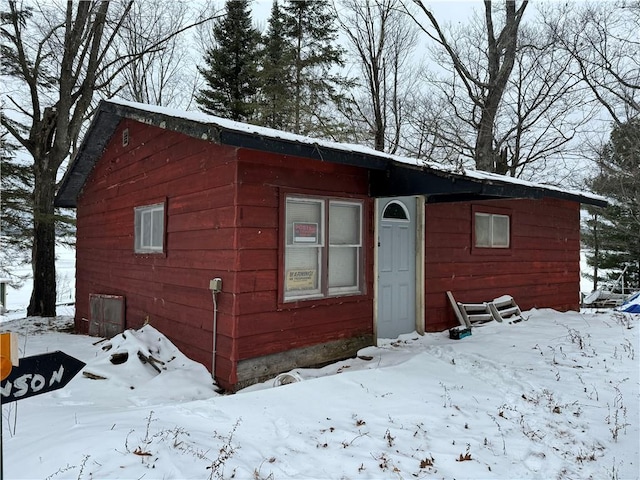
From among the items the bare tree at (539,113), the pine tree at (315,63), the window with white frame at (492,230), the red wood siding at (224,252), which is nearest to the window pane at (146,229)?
the red wood siding at (224,252)

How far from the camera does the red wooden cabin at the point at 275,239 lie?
17.0 feet

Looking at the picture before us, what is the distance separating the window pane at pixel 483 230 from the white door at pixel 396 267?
6.03 feet

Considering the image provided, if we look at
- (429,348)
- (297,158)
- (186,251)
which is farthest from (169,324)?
(429,348)

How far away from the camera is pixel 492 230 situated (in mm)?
8703

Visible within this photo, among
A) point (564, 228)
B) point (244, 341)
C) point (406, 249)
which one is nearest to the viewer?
point (244, 341)

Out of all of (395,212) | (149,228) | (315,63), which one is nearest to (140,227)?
(149,228)

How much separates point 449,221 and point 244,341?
4.63m

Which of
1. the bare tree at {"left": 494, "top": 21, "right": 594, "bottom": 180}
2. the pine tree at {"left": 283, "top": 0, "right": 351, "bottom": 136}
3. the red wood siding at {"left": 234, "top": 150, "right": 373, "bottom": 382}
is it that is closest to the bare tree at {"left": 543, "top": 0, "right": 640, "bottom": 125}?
the bare tree at {"left": 494, "top": 21, "right": 594, "bottom": 180}

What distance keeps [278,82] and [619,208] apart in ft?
60.2

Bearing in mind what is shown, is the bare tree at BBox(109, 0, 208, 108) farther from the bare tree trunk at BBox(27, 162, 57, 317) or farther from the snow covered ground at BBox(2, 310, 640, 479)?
the snow covered ground at BBox(2, 310, 640, 479)

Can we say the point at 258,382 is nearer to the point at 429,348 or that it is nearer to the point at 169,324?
the point at 169,324

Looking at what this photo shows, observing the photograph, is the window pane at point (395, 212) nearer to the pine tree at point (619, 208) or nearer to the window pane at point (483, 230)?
the window pane at point (483, 230)

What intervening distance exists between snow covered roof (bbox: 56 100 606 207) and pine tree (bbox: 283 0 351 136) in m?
10.2

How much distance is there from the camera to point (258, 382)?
17.3ft
